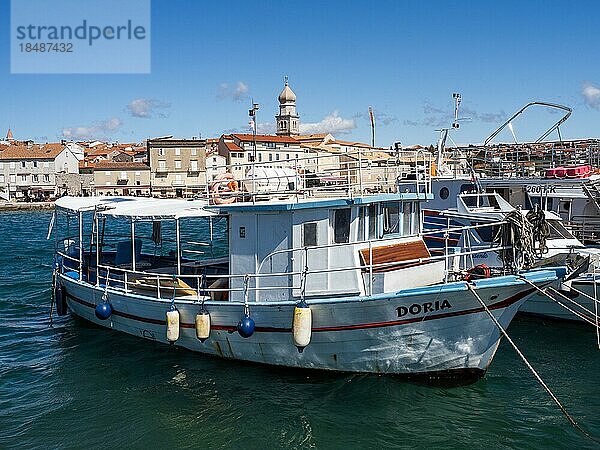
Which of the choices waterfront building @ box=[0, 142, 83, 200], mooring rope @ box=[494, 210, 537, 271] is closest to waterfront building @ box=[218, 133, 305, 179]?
waterfront building @ box=[0, 142, 83, 200]

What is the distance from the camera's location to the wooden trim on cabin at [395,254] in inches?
497

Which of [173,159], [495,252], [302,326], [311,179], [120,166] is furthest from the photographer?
[173,159]

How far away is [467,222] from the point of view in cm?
2048

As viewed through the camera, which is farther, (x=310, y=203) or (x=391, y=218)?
(x=391, y=218)

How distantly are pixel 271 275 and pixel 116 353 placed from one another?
5.08 metres

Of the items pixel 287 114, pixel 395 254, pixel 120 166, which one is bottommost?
pixel 395 254

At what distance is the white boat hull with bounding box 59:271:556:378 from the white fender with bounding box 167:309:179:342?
0.31 m

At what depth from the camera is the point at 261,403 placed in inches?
471

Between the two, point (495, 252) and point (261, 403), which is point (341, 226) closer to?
point (261, 403)

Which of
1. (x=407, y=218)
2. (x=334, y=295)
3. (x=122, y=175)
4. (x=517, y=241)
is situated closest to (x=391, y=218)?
(x=407, y=218)

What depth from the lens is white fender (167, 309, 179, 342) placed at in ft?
44.3

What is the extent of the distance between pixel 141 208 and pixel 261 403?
6.33 m

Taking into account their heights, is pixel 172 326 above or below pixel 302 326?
below

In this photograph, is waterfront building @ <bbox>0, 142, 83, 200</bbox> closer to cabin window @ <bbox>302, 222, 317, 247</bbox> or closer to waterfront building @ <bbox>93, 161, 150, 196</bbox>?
waterfront building @ <bbox>93, 161, 150, 196</bbox>
